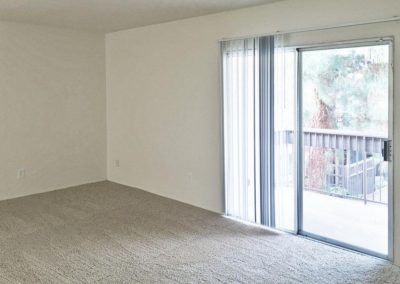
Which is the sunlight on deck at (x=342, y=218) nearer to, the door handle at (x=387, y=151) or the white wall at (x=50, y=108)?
the door handle at (x=387, y=151)

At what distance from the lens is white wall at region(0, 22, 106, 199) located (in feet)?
18.7

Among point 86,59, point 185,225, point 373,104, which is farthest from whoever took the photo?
point 86,59

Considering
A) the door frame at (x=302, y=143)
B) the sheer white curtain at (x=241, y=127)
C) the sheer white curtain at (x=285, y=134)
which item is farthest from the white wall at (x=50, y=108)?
the door frame at (x=302, y=143)

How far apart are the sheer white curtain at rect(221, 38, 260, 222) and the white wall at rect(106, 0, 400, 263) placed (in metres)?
0.18

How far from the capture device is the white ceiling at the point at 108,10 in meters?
4.34

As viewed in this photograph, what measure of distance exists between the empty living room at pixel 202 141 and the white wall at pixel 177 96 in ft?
0.07

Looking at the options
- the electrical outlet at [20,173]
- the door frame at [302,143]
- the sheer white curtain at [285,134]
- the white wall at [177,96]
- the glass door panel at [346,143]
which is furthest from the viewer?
the electrical outlet at [20,173]

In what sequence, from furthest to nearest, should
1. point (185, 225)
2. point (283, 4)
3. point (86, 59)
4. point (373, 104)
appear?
1. point (86, 59)
2. point (185, 225)
3. point (283, 4)
4. point (373, 104)

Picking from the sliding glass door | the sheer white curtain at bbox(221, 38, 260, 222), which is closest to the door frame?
the sliding glass door

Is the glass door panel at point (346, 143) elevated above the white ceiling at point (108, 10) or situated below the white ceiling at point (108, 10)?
below

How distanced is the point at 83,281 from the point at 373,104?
2.93 m

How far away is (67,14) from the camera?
501 cm

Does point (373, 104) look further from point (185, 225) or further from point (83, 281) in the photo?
point (83, 281)

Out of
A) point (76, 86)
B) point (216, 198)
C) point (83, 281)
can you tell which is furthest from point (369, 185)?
point (76, 86)
